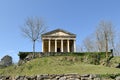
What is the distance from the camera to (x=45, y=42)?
61.1 metres

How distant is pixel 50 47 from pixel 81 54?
20629mm

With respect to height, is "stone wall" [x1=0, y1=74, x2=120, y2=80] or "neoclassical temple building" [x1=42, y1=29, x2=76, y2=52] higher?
"neoclassical temple building" [x1=42, y1=29, x2=76, y2=52]

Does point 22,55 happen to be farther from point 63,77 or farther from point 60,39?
point 63,77

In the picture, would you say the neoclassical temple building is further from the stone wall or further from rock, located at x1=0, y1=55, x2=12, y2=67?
the stone wall

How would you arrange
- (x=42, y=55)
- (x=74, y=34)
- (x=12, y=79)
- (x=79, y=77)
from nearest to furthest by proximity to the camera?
1. (x=79, y=77)
2. (x=12, y=79)
3. (x=42, y=55)
4. (x=74, y=34)

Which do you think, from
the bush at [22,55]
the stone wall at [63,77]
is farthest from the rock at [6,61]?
the stone wall at [63,77]

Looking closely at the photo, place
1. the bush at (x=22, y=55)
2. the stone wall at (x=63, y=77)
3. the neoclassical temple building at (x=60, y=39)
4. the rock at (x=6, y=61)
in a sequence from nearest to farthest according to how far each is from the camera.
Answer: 1. the stone wall at (x=63, y=77)
2. the rock at (x=6, y=61)
3. the bush at (x=22, y=55)
4. the neoclassical temple building at (x=60, y=39)

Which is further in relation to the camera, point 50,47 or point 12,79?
point 50,47

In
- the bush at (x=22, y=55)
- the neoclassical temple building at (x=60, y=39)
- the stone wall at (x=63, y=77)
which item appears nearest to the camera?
the stone wall at (x=63, y=77)

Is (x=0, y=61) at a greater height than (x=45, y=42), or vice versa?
(x=45, y=42)

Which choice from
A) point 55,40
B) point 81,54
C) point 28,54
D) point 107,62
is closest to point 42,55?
point 28,54

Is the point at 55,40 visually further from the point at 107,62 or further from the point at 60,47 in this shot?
the point at 107,62

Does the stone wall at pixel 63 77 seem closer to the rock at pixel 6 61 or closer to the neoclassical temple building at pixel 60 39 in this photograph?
the rock at pixel 6 61

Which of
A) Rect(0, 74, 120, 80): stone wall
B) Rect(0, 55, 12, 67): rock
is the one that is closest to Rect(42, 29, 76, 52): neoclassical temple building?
Rect(0, 55, 12, 67): rock
